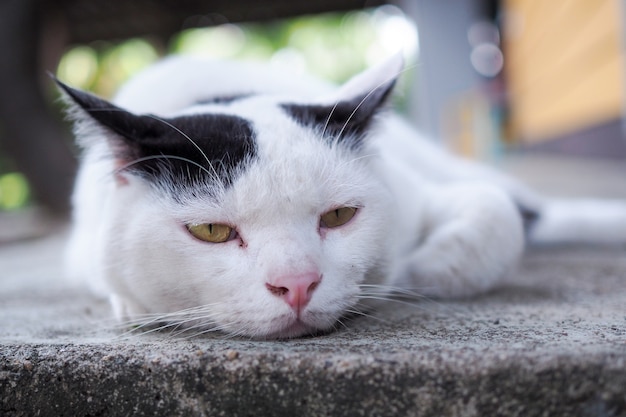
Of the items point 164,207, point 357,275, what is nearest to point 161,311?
point 164,207

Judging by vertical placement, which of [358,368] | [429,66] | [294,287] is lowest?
[358,368]

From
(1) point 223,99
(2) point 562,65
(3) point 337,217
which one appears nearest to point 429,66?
(2) point 562,65

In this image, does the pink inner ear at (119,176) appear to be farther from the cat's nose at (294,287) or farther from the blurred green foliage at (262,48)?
the blurred green foliage at (262,48)

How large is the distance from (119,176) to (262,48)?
16847mm

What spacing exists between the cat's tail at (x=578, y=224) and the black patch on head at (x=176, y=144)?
1422 millimetres

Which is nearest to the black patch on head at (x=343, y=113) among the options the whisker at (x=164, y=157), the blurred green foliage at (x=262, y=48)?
the whisker at (x=164, y=157)

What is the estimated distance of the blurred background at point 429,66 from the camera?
499 cm

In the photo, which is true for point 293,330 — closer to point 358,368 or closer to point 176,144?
point 358,368

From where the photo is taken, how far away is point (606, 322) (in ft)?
3.59

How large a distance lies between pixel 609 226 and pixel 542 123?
5510 mm

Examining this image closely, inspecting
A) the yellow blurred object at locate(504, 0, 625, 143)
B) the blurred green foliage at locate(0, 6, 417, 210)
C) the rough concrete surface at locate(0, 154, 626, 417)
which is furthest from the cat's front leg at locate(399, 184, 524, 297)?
the blurred green foliage at locate(0, 6, 417, 210)

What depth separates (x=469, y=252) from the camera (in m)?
1.50

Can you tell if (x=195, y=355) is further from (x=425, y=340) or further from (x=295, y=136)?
(x=295, y=136)

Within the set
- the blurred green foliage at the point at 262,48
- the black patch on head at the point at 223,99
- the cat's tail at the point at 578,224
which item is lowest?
the cat's tail at the point at 578,224
